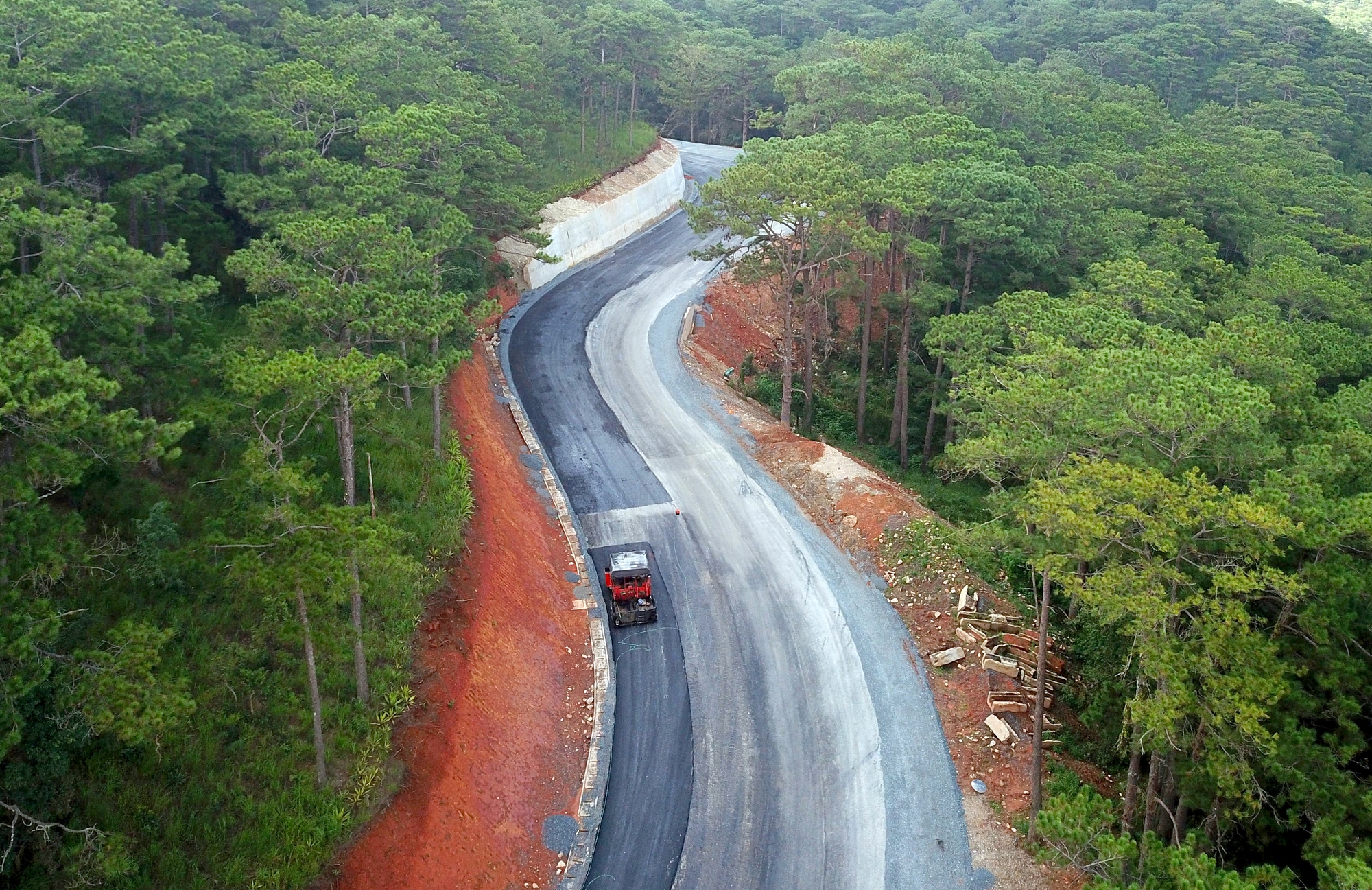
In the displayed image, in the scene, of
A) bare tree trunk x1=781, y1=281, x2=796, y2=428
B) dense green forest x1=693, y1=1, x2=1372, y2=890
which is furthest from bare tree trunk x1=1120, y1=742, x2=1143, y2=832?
bare tree trunk x1=781, y1=281, x2=796, y2=428

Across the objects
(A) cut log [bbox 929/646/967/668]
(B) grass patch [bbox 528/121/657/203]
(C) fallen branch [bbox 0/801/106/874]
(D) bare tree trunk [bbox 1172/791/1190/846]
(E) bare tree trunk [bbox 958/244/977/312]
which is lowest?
(A) cut log [bbox 929/646/967/668]

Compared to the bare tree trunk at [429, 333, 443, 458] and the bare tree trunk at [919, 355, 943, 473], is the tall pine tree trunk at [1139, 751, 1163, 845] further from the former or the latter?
the bare tree trunk at [919, 355, 943, 473]

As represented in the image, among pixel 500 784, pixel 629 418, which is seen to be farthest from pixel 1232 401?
pixel 629 418

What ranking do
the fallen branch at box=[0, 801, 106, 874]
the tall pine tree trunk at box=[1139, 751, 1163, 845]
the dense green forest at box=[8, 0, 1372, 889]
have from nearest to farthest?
the fallen branch at box=[0, 801, 106, 874], the dense green forest at box=[8, 0, 1372, 889], the tall pine tree trunk at box=[1139, 751, 1163, 845]

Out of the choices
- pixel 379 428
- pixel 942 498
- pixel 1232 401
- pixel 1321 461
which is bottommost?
pixel 942 498

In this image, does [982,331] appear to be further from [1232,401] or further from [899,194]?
[1232,401]

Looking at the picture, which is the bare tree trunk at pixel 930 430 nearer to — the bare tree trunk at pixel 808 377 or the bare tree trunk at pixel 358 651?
the bare tree trunk at pixel 808 377

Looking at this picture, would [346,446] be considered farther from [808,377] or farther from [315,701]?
[808,377]
